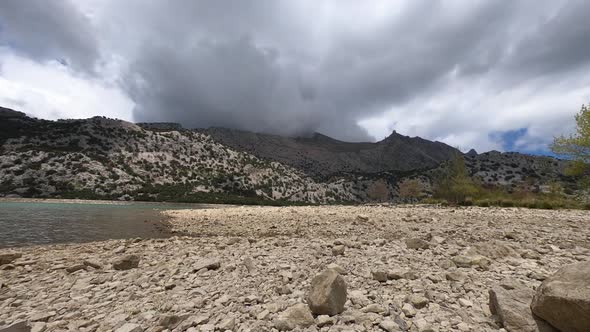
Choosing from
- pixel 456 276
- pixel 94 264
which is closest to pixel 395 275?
pixel 456 276

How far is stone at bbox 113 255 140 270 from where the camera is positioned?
9523 mm

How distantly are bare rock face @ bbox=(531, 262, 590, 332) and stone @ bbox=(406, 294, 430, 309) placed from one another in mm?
1619

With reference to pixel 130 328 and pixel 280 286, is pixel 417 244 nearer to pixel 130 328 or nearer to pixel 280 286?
pixel 280 286

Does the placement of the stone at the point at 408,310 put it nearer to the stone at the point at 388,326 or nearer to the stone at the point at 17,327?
the stone at the point at 388,326

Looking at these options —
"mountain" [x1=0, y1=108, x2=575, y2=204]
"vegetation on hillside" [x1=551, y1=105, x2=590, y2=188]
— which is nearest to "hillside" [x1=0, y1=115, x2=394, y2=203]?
"mountain" [x1=0, y1=108, x2=575, y2=204]

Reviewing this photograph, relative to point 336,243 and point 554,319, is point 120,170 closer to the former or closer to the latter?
point 336,243

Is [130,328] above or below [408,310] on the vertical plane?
below

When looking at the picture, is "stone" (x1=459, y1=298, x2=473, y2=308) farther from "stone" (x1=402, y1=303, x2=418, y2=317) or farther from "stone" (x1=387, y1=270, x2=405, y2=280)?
"stone" (x1=387, y1=270, x2=405, y2=280)

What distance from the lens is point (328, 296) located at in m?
5.35

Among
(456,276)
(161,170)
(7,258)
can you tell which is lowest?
(7,258)

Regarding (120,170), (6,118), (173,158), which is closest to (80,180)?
(120,170)

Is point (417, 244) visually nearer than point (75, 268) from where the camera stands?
Yes

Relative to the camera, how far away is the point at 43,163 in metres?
98.2

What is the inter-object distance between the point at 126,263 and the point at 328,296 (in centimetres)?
Answer: 763
